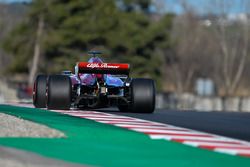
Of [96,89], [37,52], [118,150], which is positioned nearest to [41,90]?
[96,89]

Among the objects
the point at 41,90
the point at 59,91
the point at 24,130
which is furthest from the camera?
the point at 41,90

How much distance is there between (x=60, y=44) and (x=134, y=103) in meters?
44.9

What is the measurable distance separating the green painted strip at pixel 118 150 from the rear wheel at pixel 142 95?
20.2ft

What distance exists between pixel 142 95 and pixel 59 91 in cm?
206

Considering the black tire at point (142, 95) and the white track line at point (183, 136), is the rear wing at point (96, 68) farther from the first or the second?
the white track line at point (183, 136)

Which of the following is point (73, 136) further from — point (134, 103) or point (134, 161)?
point (134, 103)

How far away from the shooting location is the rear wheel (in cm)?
1933

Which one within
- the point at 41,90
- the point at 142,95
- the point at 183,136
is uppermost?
the point at 41,90

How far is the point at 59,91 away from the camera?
746 inches

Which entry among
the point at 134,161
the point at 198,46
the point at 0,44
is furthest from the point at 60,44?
the point at 134,161

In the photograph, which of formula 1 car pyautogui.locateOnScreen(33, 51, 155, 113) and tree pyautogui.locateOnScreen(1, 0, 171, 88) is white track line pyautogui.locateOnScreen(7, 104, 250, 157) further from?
tree pyautogui.locateOnScreen(1, 0, 171, 88)

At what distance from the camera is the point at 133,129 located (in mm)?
13953

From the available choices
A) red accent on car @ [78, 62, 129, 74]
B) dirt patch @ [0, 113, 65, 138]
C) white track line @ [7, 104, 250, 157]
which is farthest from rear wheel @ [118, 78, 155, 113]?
dirt patch @ [0, 113, 65, 138]

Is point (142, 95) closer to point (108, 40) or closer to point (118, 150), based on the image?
point (118, 150)
